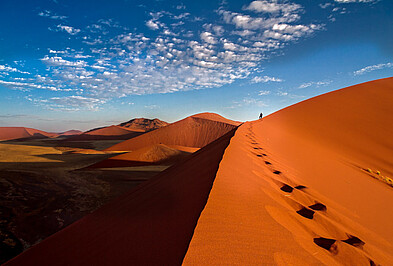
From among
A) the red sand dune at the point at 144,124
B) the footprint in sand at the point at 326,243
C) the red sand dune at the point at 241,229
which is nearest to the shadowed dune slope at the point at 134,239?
the red sand dune at the point at 241,229

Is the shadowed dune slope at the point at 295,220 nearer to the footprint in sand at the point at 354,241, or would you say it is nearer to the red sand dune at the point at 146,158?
the footprint in sand at the point at 354,241

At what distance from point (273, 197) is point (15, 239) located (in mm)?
6313

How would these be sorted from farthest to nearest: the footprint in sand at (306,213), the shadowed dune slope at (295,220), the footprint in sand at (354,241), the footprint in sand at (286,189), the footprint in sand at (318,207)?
the footprint in sand at (286,189)
the footprint in sand at (318,207)
the footprint in sand at (306,213)
the footprint in sand at (354,241)
the shadowed dune slope at (295,220)

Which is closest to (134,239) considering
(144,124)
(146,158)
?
(146,158)

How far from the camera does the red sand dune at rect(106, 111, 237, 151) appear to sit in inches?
1415

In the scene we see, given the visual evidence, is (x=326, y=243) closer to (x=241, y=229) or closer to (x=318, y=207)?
(x=241, y=229)

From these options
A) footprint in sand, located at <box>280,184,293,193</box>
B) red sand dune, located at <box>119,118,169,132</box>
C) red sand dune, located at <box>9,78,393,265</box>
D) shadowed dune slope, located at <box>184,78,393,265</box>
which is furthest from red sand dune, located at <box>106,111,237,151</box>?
red sand dune, located at <box>119,118,169,132</box>

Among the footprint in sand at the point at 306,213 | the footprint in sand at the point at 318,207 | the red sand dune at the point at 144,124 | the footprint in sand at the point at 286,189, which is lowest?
the footprint in sand at the point at 318,207

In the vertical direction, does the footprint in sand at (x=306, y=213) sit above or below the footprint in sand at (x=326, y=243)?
below

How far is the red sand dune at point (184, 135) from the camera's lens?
35.9 meters

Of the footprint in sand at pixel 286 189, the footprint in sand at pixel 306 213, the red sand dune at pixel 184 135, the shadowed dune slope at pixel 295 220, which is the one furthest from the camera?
the red sand dune at pixel 184 135

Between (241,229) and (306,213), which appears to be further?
(306,213)

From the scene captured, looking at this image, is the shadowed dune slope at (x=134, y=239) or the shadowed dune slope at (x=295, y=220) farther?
the shadowed dune slope at (x=134, y=239)

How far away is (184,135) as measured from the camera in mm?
37906
